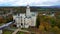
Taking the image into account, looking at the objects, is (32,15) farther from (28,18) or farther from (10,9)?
(10,9)

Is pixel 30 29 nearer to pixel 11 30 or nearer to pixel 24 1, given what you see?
pixel 11 30

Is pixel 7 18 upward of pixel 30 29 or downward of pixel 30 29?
upward

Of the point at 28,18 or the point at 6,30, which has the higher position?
the point at 28,18

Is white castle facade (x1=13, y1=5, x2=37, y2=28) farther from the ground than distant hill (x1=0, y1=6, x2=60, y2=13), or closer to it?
closer to it

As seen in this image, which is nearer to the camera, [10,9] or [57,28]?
[57,28]

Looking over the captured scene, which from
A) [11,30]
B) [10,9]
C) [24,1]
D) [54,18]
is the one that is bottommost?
[11,30]

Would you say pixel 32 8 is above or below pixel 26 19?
above

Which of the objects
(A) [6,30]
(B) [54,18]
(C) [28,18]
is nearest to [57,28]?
(B) [54,18]

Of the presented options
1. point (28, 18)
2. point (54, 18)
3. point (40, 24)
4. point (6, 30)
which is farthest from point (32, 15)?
point (6, 30)

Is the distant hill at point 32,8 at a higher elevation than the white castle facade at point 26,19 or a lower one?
higher
